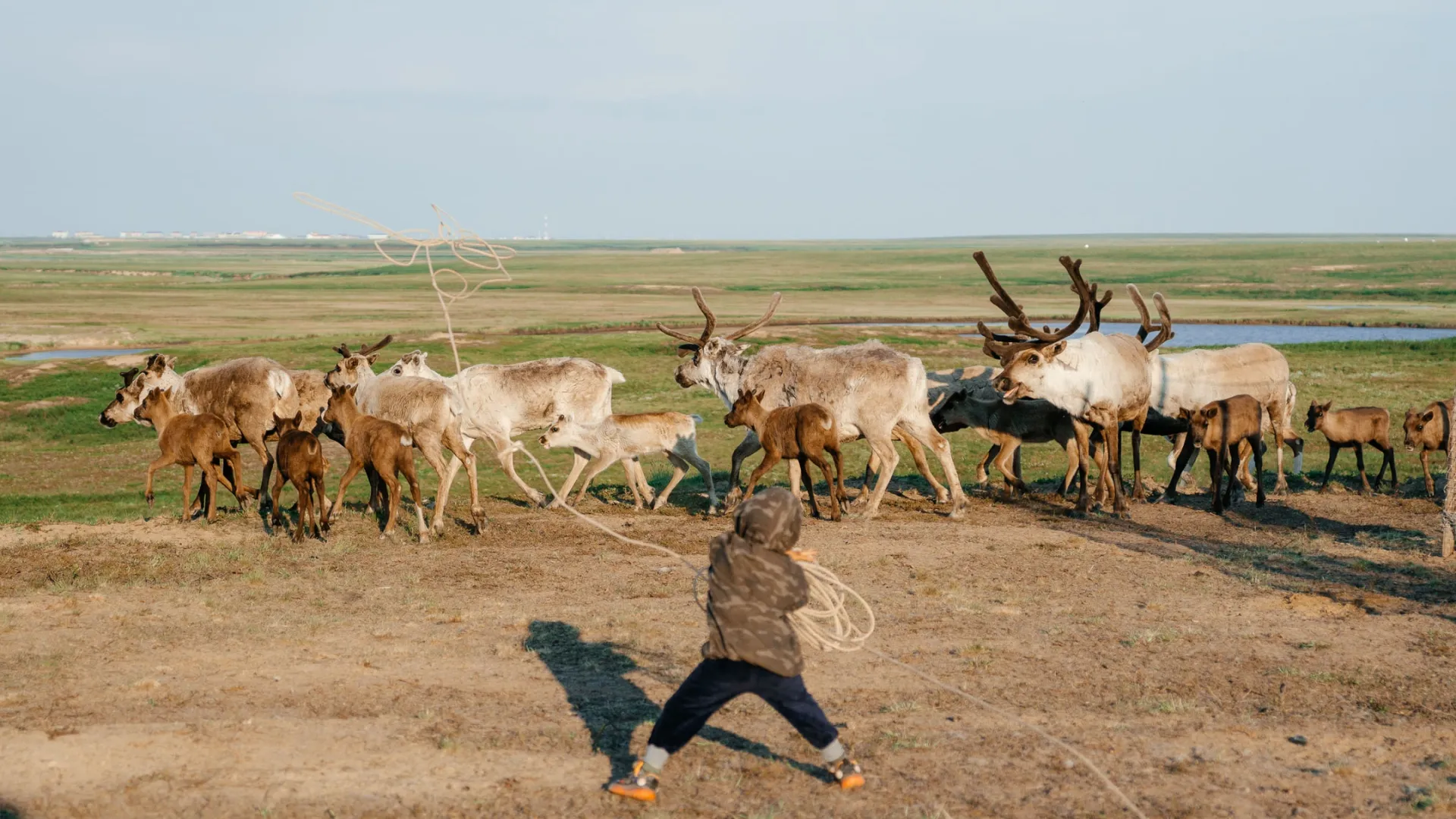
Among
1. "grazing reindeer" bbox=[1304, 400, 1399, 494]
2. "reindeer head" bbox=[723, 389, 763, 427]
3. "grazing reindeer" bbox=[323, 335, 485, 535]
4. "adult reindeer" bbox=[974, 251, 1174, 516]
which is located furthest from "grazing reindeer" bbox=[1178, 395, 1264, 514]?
"grazing reindeer" bbox=[323, 335, 485, 535]

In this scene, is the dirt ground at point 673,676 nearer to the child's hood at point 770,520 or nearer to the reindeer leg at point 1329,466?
the child's hood at point 770,520

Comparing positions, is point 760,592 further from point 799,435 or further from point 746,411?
point 746,411

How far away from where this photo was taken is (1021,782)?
716 cm

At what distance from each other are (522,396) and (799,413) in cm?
435

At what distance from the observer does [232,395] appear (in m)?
16.9

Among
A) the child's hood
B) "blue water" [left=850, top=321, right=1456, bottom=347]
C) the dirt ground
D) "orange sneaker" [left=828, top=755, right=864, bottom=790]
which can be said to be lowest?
"blue water" [left=850, top=321, right=1456, bottom=347]

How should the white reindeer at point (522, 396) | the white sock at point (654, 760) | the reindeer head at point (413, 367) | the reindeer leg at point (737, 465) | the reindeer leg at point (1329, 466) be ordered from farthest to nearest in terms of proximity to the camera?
1. the reindeer leg at point (1329, 466)
2. the reindeer head at point (413, 367)
3. the white reindeer at point (522, 396)
4. the reindeer leg at point (737, 465)
5. the white sock at point (654, 760)

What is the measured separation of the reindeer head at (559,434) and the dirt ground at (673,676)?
280 centimetres

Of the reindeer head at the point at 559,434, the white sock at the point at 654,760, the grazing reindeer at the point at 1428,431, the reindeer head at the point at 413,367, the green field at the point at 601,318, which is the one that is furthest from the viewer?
the green field at the point at 601,318

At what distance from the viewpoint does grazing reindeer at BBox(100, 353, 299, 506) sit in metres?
16.9

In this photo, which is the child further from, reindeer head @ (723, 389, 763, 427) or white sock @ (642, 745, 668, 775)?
reindeer head @ (723, 389, 763, 427)

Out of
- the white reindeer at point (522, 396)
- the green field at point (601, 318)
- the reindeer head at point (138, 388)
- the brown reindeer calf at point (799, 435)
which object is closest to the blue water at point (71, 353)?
the green field at point (601, 318)

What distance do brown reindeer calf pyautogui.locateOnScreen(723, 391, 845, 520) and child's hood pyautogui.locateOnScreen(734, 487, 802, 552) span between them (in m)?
8.17

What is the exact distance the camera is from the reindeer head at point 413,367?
17.5 m
